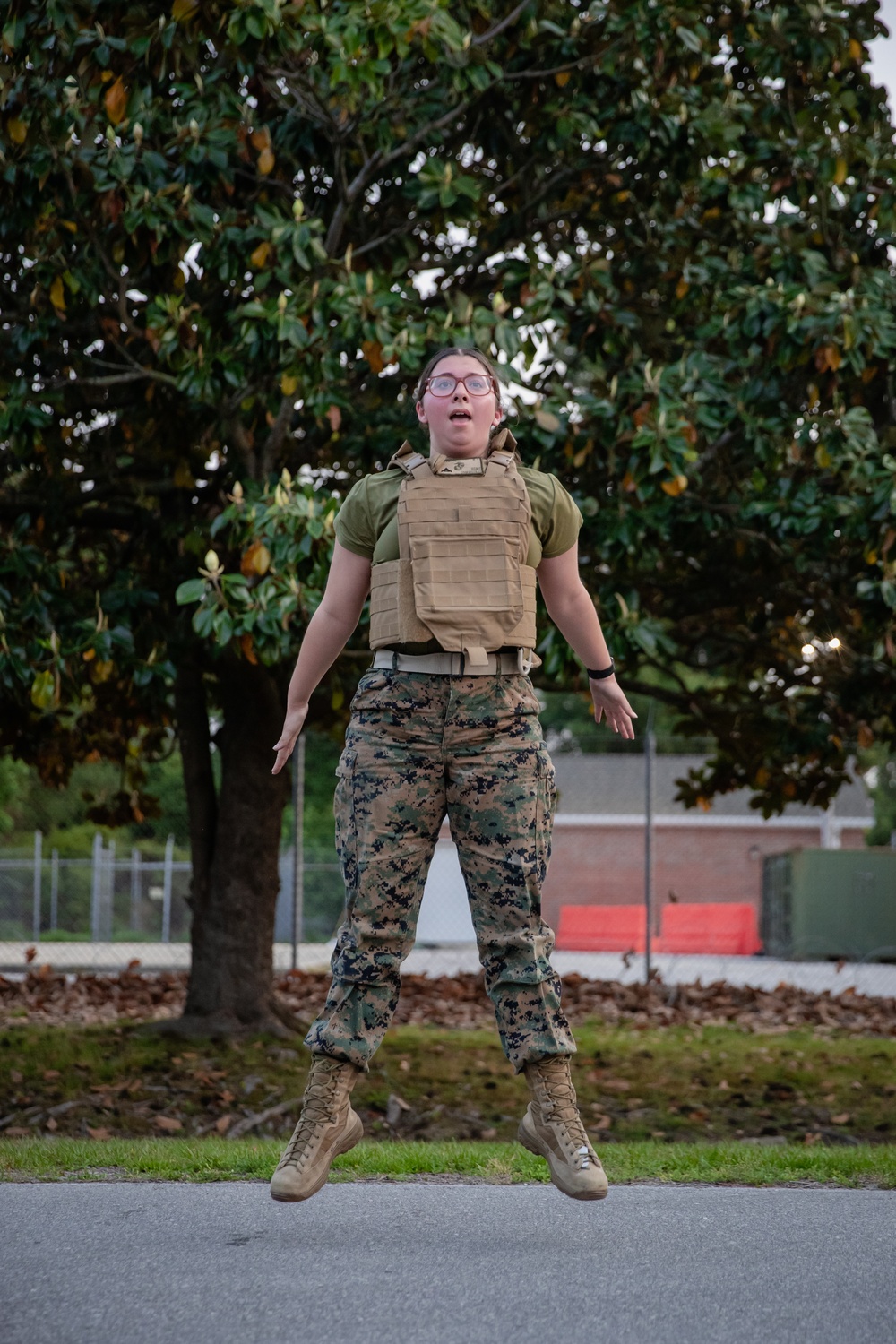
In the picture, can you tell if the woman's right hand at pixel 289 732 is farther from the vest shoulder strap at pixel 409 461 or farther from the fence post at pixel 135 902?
the fence post at pixel 135 902

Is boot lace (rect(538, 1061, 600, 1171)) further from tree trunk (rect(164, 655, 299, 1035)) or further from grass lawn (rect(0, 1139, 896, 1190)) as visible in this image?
tree trunk (rect(164, 655, 299, 1035))

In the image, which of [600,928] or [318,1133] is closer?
[318,1133]

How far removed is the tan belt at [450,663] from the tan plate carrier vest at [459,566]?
1.0 inches

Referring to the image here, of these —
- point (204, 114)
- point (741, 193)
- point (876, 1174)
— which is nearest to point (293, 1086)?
point (876, 1174)

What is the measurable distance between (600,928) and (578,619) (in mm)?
24095

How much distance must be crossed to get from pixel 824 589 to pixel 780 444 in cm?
152

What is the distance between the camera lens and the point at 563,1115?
363 cm

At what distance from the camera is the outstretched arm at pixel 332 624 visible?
378 centimetres

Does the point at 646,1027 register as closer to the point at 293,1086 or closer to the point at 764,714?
the point at 764,714

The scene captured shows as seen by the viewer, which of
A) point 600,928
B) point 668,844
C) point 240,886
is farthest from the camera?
point 668,844

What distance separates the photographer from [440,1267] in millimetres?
3209

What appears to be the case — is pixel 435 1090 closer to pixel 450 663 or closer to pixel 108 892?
pixel 450 663

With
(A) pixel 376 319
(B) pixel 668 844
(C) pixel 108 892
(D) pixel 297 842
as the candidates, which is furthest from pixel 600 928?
(A) pixel 376 319

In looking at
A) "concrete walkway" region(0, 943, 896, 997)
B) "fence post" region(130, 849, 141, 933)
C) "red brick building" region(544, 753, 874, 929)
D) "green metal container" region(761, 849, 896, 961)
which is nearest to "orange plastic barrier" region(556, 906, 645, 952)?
"red brick building" region(544, 753, 874, 929)
